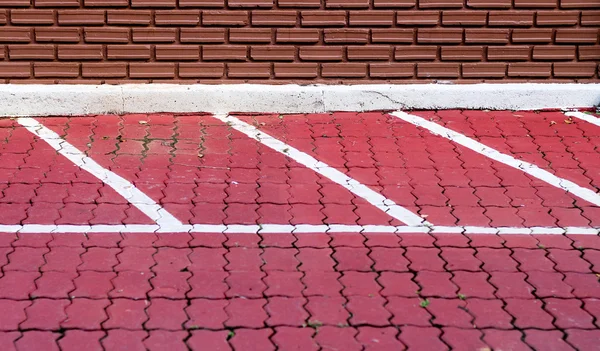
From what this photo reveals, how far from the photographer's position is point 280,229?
269 inches

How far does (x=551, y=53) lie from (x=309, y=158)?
2.98 meters

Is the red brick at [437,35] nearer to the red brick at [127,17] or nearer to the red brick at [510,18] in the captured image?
the red brick at [510,18]

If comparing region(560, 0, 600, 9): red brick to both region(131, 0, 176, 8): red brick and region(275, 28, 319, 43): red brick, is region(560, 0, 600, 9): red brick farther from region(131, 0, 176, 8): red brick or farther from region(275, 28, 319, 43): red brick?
region(131, 0, 176, 8): red brick

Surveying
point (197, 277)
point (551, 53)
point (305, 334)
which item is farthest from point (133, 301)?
point (551, 53)

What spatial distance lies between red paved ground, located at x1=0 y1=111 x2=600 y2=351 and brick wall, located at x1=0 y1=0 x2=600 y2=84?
54 centimetres

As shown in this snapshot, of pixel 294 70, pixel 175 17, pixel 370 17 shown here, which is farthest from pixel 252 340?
pixel 370 17

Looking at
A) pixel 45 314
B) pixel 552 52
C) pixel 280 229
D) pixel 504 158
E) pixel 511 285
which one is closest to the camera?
pixel 45 314

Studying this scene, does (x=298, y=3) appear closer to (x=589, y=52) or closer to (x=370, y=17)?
(x=370, y=17)

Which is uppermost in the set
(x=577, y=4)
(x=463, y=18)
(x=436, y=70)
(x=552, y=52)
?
(x=577, y=4)

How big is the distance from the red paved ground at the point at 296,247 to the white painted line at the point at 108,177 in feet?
0.27

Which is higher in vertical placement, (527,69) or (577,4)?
(577,4)

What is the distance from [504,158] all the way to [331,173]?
1.59m

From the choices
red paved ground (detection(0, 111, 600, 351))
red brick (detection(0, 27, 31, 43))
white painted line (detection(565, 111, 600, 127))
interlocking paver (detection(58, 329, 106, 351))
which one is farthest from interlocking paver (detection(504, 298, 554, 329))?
red brick (detection(0, 27, 31, 43))

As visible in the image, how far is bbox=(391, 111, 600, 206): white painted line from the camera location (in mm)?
7586
